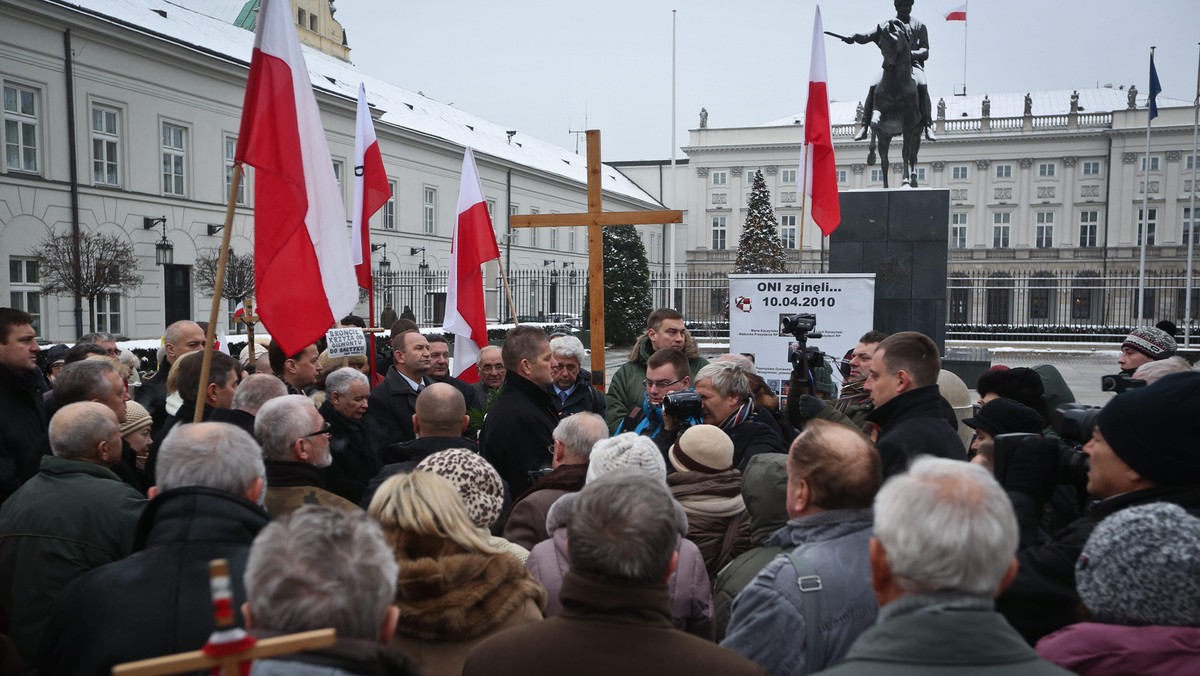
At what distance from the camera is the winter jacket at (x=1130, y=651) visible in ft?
6.34

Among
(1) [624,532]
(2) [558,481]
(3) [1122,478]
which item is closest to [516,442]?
(2) [558,481]

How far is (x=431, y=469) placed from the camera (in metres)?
2.94

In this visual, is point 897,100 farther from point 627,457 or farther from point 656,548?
point 656,548

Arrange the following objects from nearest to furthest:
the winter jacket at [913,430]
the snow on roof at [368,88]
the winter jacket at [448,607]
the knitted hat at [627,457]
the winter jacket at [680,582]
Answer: the winter jacket at [448,607], the winter jacket at [680,582], the knitted hat at [627,457], the winter jacket at [913,430], the snow on roof at [368,88]

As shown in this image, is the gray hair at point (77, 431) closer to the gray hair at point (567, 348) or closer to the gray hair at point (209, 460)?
the gray hair at point (209, 460)

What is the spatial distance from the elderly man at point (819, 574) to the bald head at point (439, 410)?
6.59ft

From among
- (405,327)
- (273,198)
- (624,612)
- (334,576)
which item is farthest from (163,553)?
(405,327)

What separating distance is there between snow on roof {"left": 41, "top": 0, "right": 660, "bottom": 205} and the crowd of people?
482 inches

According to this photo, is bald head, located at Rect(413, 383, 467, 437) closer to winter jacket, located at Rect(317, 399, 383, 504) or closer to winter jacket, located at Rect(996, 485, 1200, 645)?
winter jacket, located at Rect(317, 399, 383, 504)

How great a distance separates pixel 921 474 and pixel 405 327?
22.5 feet

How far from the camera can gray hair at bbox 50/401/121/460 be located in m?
3.50

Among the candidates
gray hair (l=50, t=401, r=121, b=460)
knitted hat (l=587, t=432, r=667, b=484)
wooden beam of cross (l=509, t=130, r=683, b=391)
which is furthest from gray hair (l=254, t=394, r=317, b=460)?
wooden beam of cross (l=509, t=130, r=683, b=391)

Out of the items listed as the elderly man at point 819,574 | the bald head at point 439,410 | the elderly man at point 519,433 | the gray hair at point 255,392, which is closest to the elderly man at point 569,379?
the elderly man at point 519,433

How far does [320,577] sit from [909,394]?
2930mm
